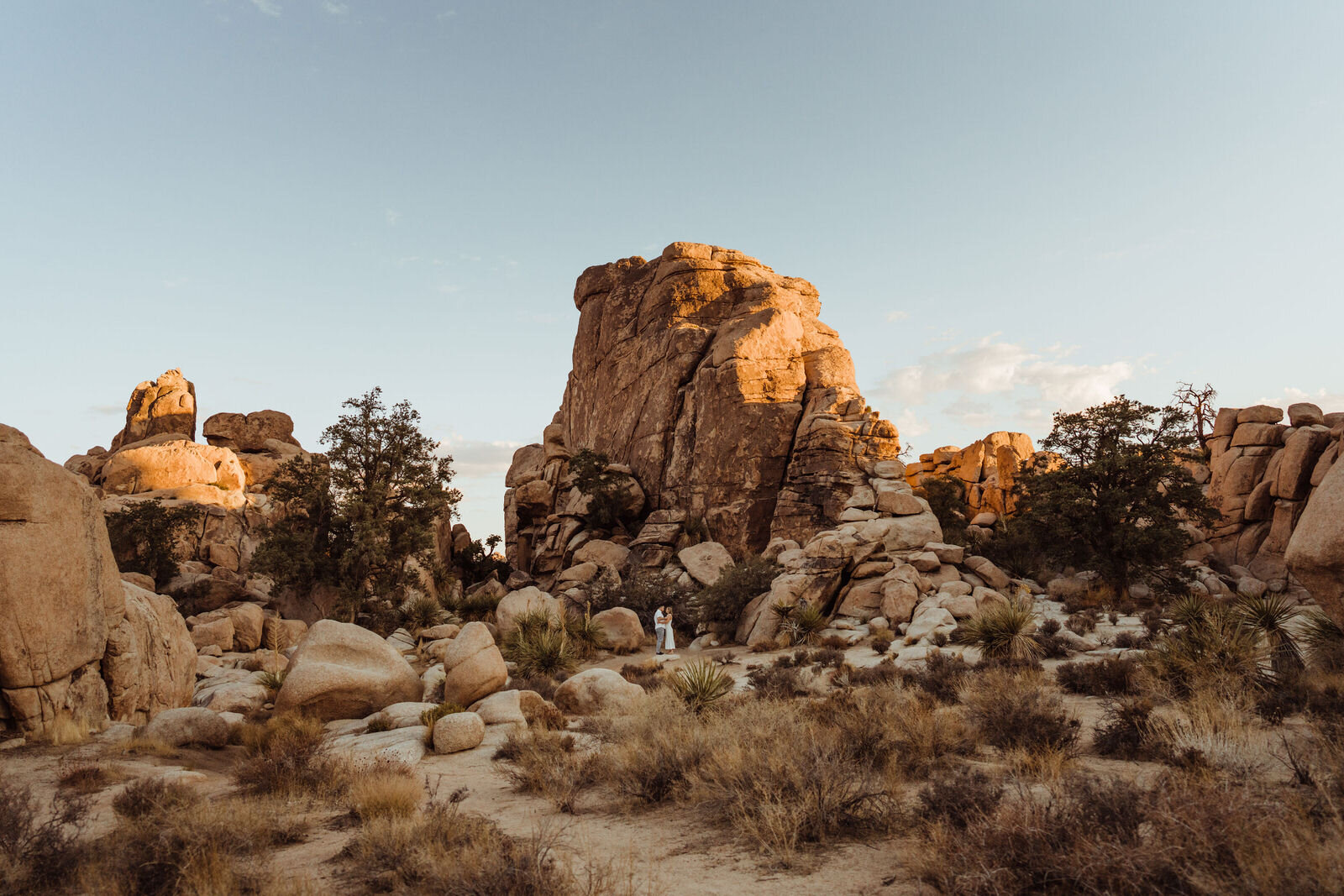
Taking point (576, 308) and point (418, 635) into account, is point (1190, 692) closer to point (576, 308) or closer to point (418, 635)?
point (418, 635)

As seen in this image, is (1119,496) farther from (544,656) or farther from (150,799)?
(150,799)

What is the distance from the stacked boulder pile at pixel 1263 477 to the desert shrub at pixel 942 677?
2493 centimetres

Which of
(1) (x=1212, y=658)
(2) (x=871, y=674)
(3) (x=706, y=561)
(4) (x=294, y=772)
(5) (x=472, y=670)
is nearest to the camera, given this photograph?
(4) (x=294, y=772)

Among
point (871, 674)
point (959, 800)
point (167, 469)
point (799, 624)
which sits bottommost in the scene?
point (799, 624)

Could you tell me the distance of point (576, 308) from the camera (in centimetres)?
6300

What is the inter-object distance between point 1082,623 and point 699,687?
14.6m

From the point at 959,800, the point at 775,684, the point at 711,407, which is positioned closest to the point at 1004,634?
the point at 775,684

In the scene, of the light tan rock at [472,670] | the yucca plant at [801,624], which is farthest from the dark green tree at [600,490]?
the light tan rock at [472,670]

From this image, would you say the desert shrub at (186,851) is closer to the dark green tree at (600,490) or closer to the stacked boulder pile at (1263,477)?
the stacked boulder pile at (1263,477)

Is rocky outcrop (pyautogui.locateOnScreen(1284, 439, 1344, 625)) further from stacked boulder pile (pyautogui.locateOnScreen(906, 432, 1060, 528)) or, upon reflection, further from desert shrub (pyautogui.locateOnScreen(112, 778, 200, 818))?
stacked boulder pile (pyautogui.locateOnScreen(906, 432, 1060, 528))

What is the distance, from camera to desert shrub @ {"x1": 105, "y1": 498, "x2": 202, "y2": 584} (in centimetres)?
3325

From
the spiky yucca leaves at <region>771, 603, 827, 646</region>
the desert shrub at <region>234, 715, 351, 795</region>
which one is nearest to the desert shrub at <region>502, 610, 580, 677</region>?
the spiky yucca leaves at <region>771, 603, 827, 646</region>

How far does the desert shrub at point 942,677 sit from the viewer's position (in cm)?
1259

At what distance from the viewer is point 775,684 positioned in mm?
15422
